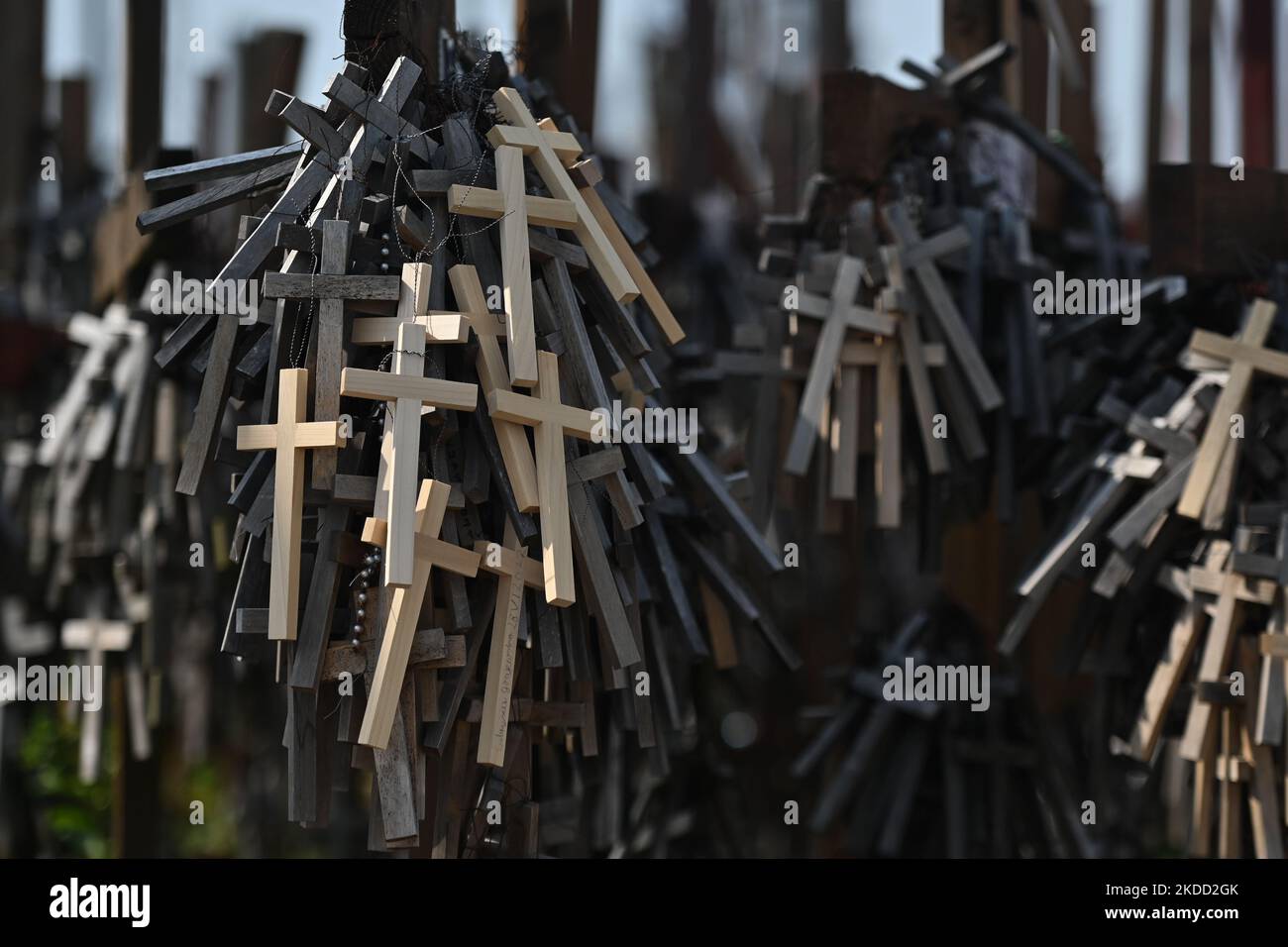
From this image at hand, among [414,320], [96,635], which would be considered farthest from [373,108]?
[96,635]

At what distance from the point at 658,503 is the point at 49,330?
4.27 m

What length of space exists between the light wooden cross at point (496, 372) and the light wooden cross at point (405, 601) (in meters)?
0.19

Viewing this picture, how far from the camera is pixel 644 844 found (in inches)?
242

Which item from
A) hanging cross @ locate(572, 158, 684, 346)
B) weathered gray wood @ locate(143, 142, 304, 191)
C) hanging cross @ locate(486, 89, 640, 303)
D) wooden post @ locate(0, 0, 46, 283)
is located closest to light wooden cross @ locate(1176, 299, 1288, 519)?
hanging cross @ locate(572, 158, 684, 346)

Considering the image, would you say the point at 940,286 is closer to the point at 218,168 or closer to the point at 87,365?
the point at 218,168

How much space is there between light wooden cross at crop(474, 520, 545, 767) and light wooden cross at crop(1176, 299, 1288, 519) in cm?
232

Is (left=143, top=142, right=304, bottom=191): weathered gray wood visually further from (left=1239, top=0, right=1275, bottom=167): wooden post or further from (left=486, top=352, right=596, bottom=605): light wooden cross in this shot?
(left=1239, top=0, right=1275, bottom=167): wooden post

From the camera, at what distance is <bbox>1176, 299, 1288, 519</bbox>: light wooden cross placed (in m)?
4.82

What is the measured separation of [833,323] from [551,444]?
186 cm

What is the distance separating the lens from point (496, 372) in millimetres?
3758

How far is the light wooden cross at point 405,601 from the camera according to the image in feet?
11.2

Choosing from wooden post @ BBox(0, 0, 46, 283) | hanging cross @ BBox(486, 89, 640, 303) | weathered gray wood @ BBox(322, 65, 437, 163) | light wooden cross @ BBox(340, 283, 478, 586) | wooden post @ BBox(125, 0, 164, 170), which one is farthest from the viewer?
Answer: wooden post @ BBox(0, 0, 46, 283)

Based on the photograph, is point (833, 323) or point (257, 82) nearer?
point (833, 323)

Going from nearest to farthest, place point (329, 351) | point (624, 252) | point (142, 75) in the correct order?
1. point (329, 351)
2. point (624, 252)
3. point (142, 75)
